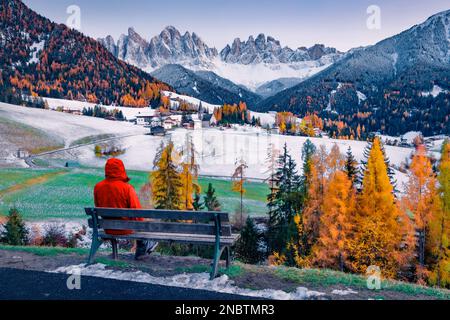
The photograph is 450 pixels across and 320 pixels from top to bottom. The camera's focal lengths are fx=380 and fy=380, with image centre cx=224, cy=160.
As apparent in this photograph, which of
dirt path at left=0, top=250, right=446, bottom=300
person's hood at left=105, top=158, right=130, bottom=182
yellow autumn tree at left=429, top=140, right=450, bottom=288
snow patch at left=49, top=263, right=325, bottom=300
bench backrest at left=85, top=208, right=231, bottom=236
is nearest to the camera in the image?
snow patch at left=49, top=263, right=325, bottom=300

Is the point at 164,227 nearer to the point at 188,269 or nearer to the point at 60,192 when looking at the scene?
the point at 188,269

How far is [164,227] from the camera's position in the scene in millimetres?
8742

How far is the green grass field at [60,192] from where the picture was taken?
115ft

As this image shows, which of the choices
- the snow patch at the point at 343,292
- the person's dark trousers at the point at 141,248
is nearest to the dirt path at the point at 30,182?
the person's dark trousers at the point at 141,248

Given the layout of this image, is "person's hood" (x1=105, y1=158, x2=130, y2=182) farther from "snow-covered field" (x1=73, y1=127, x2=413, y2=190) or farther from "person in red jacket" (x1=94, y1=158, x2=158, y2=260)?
"snow-covered field" (x1=73, y1=127, x2=413, y2=190)

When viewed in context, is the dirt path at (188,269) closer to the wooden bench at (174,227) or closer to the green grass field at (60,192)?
the wooden bench at (174,227)

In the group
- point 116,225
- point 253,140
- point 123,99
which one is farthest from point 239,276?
point 123,99

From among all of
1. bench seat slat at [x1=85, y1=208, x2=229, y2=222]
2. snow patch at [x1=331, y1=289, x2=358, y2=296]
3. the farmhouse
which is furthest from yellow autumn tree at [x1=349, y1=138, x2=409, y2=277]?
the farmhouse

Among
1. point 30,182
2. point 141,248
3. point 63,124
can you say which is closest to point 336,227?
point 141,248

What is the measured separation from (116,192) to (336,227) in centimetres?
2712

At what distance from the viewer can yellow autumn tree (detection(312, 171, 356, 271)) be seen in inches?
1280

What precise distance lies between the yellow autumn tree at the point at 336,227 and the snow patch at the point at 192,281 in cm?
2587

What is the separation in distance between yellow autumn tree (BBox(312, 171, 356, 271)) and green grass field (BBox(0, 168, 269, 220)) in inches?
473
